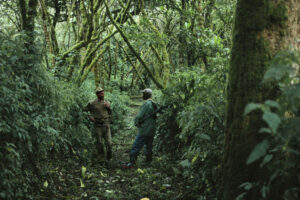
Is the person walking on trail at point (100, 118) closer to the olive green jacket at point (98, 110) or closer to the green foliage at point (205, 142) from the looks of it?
the olive green jacket at point (98, 110)

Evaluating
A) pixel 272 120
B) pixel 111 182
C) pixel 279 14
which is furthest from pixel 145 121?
pixel 272 120

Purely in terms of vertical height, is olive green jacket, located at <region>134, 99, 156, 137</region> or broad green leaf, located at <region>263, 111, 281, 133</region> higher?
broad green leaf, located at <region>263, 111, 281, 133</region>

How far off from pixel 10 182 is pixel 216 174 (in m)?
2.76

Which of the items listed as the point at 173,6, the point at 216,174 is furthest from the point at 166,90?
the point at 216,174

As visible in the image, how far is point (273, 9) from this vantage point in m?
2.84

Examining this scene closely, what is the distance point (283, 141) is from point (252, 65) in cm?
91

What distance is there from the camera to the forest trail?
4.92 m

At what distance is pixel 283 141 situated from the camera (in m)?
2.45

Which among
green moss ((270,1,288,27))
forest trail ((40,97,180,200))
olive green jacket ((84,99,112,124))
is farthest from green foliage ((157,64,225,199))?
olive green jacket ((84,99,112,124))

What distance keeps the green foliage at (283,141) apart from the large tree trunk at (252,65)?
229mm

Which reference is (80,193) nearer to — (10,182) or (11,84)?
(10,182)

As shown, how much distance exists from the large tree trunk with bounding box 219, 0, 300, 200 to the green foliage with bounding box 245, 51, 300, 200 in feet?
0.75

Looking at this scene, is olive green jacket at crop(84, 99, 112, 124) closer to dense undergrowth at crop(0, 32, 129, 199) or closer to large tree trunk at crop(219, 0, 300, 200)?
dense undergrowth at crop(0, 32, 129, 199)

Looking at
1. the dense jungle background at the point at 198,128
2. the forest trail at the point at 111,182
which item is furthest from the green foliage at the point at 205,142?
the forest trail at the point at 111,182
